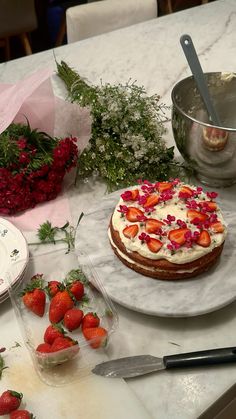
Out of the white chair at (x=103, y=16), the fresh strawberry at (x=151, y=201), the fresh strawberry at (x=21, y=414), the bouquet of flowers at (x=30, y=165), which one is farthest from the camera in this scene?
the white chair at (x=103, y=16)

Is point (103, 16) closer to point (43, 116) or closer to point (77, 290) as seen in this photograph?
point (43, 116)

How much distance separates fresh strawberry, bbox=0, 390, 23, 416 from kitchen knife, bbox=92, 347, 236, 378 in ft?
0.41

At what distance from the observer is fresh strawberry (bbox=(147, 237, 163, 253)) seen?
87cm

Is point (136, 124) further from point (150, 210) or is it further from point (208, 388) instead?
point (208, 388)

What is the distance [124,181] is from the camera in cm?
116

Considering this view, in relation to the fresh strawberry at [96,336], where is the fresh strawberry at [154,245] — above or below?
above

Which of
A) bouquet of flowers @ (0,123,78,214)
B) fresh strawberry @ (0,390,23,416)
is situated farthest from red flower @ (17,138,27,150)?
fresh strawberry @ (0,390,23,416)

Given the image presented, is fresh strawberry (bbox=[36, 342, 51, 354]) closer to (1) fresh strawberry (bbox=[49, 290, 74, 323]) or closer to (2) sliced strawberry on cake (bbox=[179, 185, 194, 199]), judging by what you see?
(1) fresh strawberry (bbox=[49, 290, 74, 323])

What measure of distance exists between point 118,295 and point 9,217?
0.34 metres

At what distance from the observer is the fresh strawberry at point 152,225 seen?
35.2 inches

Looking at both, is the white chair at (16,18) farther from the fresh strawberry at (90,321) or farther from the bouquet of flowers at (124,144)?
the fresh strawberry at (90,321)

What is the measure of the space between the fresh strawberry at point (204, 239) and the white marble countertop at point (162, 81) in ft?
0.42

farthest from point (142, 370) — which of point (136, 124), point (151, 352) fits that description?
point (136, 124)

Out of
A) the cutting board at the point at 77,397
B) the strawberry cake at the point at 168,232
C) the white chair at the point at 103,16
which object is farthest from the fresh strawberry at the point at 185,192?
the white chair at the point at 103,16
